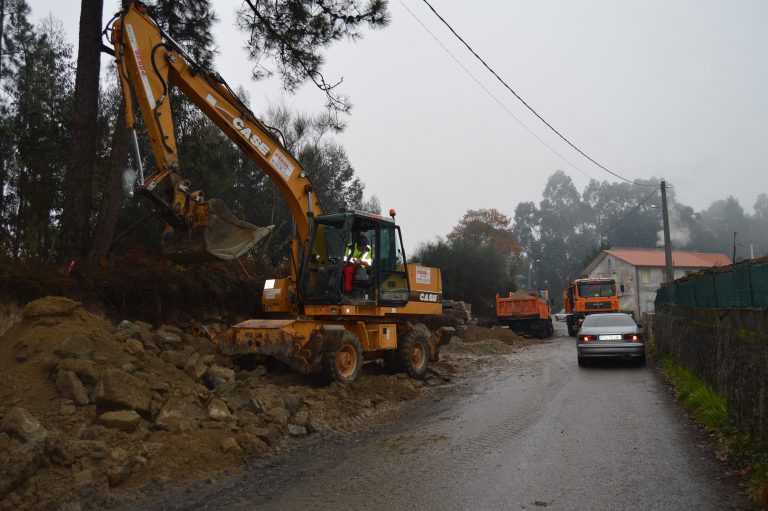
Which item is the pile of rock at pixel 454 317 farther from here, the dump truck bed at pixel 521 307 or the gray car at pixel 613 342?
the gray car at pixel 613 342

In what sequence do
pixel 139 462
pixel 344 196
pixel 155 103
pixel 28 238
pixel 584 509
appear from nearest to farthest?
pixel 584 509 → pixel 139 462 → pixel 155 103 → pixel 28 238 → pixel 344 196

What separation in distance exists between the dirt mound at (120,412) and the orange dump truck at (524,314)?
21566 millimetres

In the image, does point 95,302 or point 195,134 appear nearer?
point 95,302

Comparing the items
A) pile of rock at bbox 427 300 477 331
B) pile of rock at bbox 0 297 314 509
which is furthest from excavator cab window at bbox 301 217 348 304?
pile of rock at bbox 427 300 477 331

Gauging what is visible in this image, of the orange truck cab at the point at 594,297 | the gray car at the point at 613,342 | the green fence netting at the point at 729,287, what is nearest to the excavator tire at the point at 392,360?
the gray car at the point at 613,342

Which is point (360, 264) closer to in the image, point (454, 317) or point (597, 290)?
point (454, 317)

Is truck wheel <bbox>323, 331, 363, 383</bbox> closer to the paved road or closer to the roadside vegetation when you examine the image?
the paved road

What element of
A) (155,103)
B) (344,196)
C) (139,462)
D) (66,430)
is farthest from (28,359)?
(344,196)

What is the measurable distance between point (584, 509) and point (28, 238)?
33.6ft

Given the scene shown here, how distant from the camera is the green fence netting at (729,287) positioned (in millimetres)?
6823

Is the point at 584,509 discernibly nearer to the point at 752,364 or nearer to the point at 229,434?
the point at 752,364

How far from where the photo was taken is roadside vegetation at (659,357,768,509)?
203 inches

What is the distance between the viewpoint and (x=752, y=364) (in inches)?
256

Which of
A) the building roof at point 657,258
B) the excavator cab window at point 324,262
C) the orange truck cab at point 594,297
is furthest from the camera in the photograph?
the building roof at point 657,258
